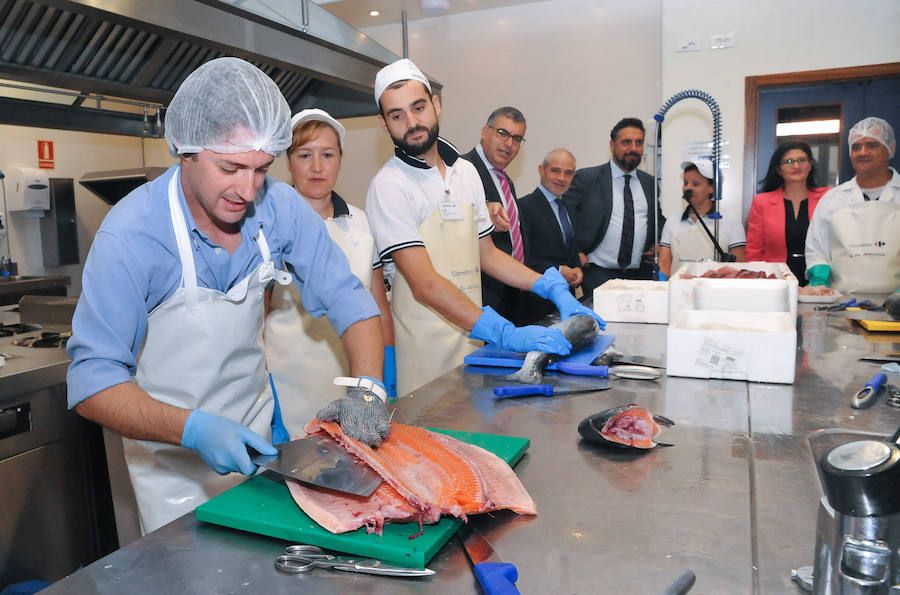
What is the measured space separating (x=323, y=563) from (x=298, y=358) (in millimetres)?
1537

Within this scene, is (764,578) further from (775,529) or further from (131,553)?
(131,553)

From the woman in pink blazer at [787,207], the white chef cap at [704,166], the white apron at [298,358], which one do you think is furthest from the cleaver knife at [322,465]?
the white chef cap at [704,166]

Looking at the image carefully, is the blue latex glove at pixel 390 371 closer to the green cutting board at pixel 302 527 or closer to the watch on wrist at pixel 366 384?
A: the watch on wrist at pixel 366 384

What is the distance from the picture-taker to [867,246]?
3.48m

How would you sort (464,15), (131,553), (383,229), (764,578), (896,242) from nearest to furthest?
(764,578)
(131,553)
(383,229)
(896,242)
(464,15)

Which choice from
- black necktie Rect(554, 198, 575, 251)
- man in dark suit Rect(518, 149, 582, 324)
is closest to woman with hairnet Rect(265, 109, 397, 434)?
man in dark suit Rect(518, 149, 582, 324)

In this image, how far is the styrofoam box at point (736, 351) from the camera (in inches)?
69.2

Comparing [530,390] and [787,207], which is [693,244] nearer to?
[787,207]

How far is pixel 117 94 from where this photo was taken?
2.72 m

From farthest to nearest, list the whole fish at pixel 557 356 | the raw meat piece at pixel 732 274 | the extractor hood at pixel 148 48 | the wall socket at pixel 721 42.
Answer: the wall socket at pixel 721 42, the raw meat piece at pixel 732 274, the extractor hood at pixel 148 48, the whole fish at pixel 557 356

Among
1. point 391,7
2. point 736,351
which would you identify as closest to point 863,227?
point 736,351

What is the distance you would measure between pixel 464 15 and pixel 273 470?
6.20m

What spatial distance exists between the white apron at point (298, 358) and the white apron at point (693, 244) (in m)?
3.37

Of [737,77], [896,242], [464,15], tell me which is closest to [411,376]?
[896,242]
